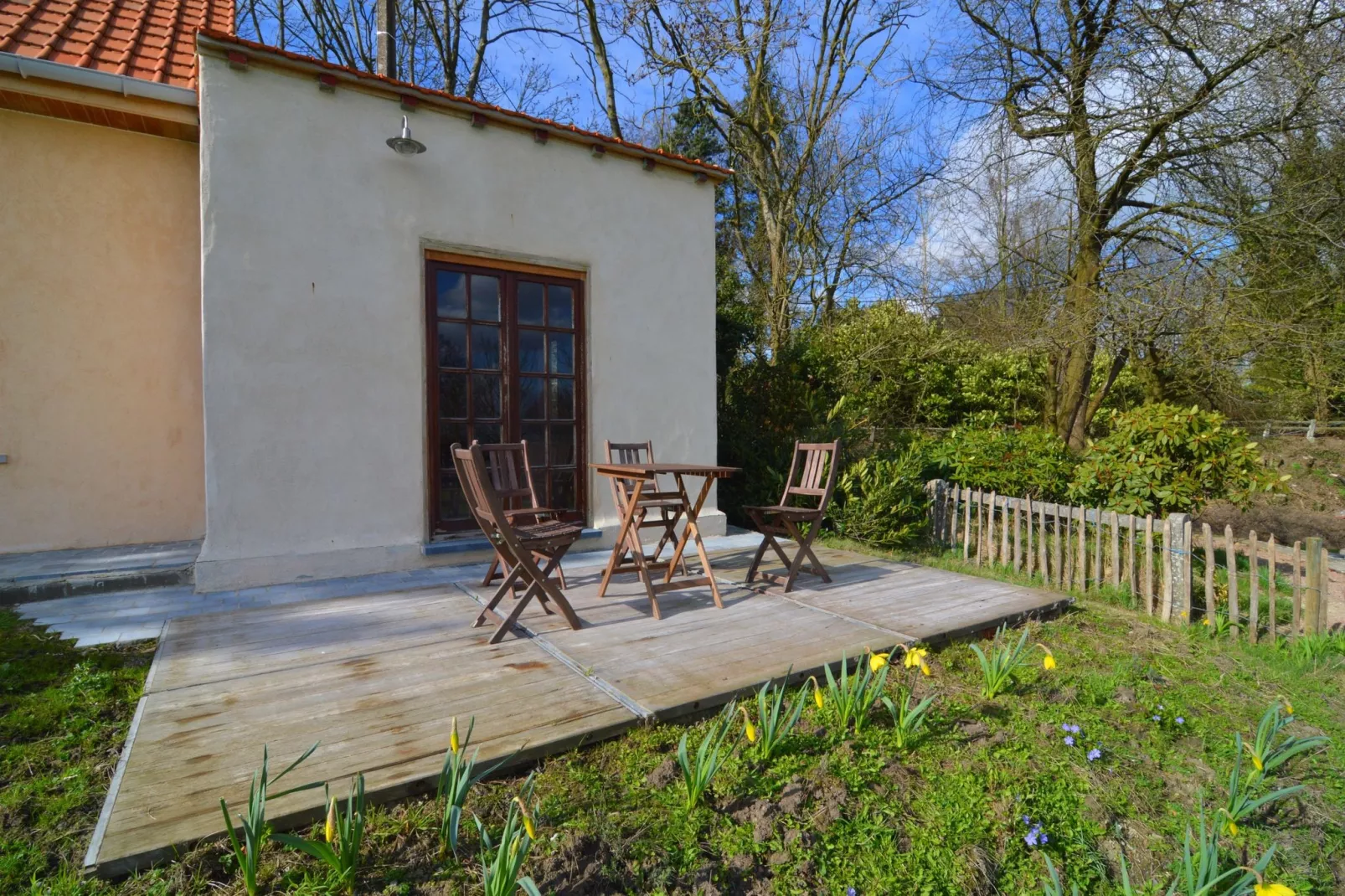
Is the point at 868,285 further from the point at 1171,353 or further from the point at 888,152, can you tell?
the point at 1171,353

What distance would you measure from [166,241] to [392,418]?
2.37m

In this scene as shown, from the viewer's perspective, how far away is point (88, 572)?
14.9ft

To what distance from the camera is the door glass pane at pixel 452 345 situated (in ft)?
18.1

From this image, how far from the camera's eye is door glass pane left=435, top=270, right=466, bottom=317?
18.1 ft

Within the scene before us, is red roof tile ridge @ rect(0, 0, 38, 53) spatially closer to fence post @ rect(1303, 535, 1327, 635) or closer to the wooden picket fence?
the wooden picket fence

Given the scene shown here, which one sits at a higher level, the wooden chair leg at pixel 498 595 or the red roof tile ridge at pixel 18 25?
the red roof tile ridge at pixel 18 25

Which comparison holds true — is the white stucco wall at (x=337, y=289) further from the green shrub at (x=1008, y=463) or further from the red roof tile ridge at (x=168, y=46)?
the green shrub at (x=1008, y=463)

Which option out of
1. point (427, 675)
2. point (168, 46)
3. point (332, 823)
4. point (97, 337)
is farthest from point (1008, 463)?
point (168, 46)

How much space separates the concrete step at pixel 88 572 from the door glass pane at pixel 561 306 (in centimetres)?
332

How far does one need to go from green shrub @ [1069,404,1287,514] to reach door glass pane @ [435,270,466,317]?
5.71 meters

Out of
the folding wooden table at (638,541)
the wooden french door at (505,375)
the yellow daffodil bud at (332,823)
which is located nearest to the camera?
the yellow daffodil bud at (332,823)

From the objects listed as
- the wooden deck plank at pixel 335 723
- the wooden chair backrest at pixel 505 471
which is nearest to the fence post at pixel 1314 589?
the wooden deck plank at pixel 335 723

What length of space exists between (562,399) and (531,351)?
513 millimetres

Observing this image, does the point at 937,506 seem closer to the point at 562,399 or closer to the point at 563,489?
the point at 563,489
